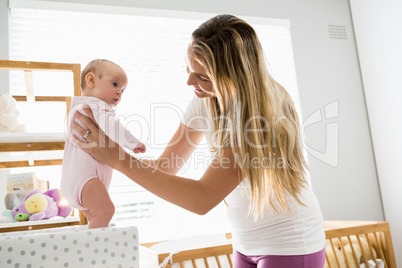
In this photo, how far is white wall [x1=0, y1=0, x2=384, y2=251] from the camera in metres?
3.05

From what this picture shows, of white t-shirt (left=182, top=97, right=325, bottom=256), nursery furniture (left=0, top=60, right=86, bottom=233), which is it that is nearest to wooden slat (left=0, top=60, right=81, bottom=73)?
nursery furniture (left=0, top=60, right=86, bottom=233)

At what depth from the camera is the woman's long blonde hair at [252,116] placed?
1.01 meters

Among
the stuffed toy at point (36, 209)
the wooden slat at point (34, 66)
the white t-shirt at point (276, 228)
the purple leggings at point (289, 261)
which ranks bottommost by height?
the purple leggings at point (289, 261)

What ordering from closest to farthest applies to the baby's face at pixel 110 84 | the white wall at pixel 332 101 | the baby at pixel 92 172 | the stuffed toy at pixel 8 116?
the baby at pixel 92 172, the baby's face at pixel 110 84, the stuffed toy at pixel 8 116, the white wall at pixel 332 101

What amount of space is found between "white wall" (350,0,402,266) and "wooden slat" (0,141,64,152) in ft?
8.62

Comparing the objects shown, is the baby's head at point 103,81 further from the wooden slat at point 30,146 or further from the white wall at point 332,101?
the white wall at point 332,101

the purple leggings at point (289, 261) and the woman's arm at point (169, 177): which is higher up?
the woman's arm at point (169, 177)

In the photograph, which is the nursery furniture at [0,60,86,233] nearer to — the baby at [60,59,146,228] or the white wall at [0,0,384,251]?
the baby at [60,59,146,228]

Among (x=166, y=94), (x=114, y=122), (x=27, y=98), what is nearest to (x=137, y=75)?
(x=166, y=94)

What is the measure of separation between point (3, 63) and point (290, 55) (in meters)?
2.34

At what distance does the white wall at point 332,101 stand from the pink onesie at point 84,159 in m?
2.07

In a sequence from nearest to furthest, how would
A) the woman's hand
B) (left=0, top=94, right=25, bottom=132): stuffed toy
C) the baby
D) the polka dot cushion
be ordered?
1. the polka dot cushion
2. the woman's hand
3. the baby
4. (left=0, top=94, right=25, bottom=132): stuffed toy

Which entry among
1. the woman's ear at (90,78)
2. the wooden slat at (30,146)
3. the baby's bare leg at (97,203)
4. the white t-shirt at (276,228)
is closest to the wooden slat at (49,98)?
the wooden slat at (30,146)

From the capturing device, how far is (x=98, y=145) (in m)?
0.97
